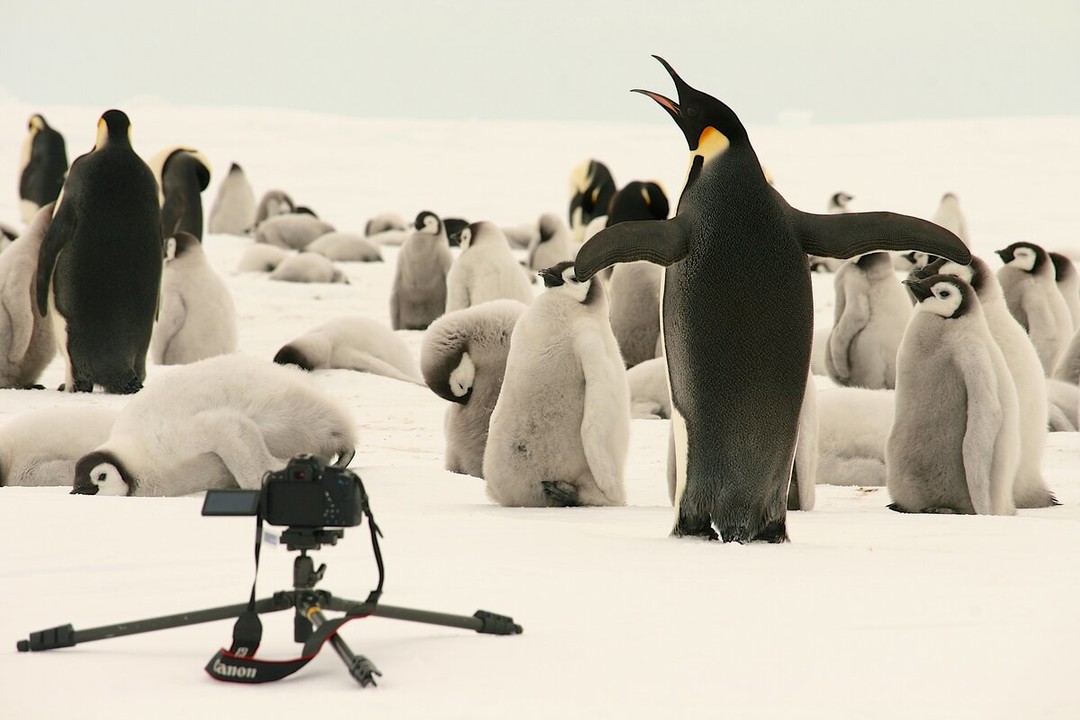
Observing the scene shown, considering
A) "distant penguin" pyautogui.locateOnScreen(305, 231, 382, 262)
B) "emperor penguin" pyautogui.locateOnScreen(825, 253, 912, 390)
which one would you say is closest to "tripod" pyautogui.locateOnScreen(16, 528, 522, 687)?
"emperor penguin" pyautogui.locateOnScreen(825, 253, 912, 390)

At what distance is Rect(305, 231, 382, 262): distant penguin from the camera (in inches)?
667

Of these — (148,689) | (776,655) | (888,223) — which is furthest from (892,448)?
(148,689)

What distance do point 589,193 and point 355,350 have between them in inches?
473

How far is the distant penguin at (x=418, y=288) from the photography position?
1218cm

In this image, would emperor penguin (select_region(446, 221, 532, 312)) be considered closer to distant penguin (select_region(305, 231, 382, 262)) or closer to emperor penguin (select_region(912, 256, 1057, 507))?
emperor penguin (select_region(912, 256, 1057, 507))

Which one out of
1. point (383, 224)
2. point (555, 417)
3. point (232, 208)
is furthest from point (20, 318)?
point (232, 208)

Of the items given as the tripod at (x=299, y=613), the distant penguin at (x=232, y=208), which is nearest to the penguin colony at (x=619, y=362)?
the tripod at (x=299, y=613)

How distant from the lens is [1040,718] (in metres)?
2.15

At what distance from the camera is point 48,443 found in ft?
18.3

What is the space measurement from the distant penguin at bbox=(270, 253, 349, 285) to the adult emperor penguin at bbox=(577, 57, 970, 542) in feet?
36.3

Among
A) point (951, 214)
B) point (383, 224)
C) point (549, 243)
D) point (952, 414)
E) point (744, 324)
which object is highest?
point (383, 224)

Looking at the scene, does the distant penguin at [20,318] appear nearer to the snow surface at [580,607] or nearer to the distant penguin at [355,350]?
the distant penguin at [355,350]

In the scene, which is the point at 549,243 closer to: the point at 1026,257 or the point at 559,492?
the point at 1026,257

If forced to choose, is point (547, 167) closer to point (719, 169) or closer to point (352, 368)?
point (352, 368)
